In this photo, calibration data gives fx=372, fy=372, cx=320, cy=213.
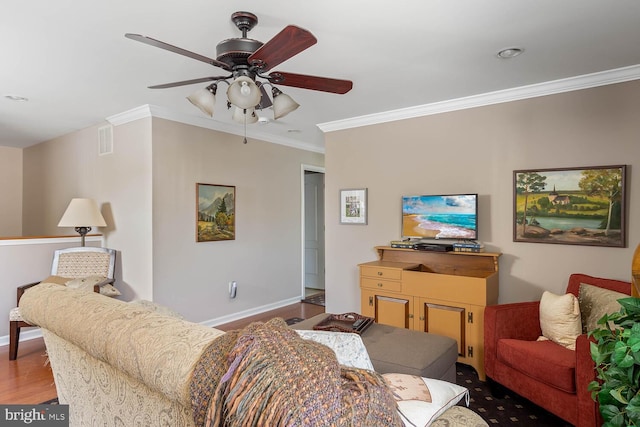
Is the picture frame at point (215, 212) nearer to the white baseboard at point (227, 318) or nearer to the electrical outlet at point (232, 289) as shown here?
the electrical outlet at point (232, 289)

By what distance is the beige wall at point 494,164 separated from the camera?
285cm

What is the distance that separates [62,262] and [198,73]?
8.53 ft

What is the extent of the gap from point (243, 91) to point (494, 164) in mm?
2468

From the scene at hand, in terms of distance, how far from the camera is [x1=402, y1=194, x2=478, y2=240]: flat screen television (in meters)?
3.36

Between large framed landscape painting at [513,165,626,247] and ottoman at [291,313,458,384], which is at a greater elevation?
large framed landscape painting at [513,165,626,247]

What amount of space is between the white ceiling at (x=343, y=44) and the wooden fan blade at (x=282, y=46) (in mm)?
345

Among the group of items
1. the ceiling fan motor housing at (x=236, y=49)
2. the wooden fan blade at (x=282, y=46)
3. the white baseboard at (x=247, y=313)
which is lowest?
the white baseboard at (x=247, y=313)

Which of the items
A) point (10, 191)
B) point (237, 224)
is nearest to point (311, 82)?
point (237, 224)

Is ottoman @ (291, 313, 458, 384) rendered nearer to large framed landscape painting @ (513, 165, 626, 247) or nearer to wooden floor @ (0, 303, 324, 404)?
large framed landscape painting @ (513, 165, 626, 247)

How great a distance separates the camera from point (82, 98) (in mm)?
3445

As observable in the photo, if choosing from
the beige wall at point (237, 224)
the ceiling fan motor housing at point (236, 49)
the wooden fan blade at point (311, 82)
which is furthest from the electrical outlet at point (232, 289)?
the ceiling fan motor housing at point (236, 49)

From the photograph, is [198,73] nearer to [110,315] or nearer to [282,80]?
[282,80]

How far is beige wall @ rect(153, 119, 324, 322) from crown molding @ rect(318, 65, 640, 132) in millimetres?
1280

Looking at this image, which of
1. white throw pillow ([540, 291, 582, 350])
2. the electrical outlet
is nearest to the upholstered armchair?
the electrical outlet
